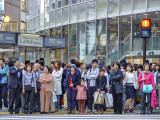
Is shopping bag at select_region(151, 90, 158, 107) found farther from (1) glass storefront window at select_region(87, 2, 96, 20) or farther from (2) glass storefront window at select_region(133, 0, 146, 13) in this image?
(1) glass storefront window at select_region(87, 2, 96, 20)

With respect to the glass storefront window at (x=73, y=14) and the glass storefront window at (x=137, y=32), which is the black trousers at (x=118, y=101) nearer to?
the glass storefront window at (x=137, y=32)

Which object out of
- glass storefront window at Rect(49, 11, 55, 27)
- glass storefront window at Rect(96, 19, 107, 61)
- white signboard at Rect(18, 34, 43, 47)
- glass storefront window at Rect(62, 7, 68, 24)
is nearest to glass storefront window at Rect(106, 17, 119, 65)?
glass storefront window at Rect(96, 19, 107, 61)

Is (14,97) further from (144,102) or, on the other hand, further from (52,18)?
(52,18)

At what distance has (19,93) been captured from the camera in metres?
13.5

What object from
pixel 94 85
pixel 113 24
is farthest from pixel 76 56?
pixel 94 85

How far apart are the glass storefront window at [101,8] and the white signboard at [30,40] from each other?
7903mm

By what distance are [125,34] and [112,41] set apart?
1191 mm

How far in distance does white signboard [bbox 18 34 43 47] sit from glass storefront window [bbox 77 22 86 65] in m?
8.23

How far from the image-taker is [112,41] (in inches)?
959

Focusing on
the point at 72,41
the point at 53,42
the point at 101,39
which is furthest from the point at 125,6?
the point at 53,42

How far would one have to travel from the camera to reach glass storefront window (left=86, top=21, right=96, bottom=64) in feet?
84.5

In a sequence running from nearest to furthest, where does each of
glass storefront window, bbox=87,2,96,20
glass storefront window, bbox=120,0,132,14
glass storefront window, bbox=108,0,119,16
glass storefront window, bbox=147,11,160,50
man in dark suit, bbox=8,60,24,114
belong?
1. man in dark suit, bbox=8,60,24,114
2. glass storefront window, bbox=147,11,160,50
3. glass storefront window, bbox=120,0,132,14
4. glass storefront window, bbox=108,0,119,16
5. glass storefront window, bbox=87,2,96,20

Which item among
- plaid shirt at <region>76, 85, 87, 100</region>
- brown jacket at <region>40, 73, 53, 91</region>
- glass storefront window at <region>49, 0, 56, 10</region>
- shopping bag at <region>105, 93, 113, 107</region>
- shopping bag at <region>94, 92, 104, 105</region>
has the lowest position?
shopping bag at <region>105, 93, 113, 107</region>

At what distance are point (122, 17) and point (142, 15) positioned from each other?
1652 mm
